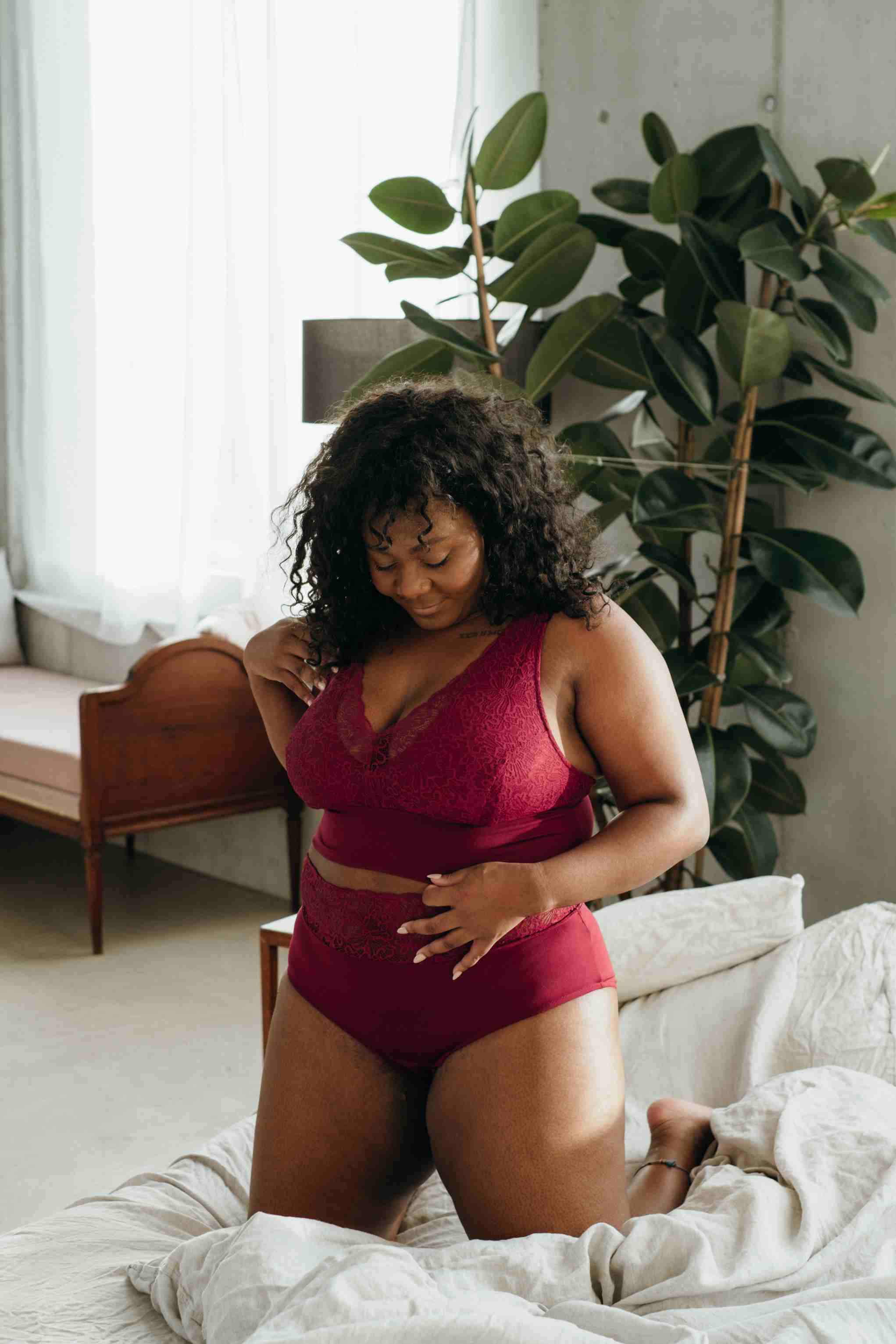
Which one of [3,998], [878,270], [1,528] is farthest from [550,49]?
[1,528]

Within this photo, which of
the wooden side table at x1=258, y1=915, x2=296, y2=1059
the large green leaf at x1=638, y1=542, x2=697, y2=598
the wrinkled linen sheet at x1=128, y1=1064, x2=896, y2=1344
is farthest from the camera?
the large green leaf at x1=638, y1=542, x2=697, y2=598

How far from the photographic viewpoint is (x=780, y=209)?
2887 millimetres

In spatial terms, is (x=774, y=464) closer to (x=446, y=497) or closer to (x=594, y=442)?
(x=594, y=442)

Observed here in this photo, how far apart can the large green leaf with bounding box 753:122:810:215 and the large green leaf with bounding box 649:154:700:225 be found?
142 mm

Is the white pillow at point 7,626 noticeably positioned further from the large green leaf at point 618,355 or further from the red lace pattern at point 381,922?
the red lace pattern at point 381,922

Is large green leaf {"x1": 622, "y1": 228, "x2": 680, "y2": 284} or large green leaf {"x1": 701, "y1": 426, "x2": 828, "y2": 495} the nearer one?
large green leaf {"x1": 701, "y1": 426, "x2": 828, "y2": 495}

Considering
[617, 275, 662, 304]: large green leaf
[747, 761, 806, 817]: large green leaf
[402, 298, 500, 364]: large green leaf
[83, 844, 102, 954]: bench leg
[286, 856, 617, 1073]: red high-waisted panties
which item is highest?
[617, 275, 662, 304]: large green leaf

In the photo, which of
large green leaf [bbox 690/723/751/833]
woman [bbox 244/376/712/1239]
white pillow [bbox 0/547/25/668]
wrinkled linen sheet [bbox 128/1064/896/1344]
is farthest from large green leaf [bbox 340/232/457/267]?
white pillow [bbox 0/547/25/668]

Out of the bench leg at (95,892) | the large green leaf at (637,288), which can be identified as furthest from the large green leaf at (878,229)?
the bench leg at (95,892)

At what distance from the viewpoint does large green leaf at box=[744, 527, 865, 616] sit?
271 centimetres

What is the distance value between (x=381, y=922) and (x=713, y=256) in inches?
67.6

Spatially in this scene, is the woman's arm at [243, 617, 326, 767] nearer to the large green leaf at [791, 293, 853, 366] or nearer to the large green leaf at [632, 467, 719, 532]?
the large green leaf at [632, 467, 719, 532]

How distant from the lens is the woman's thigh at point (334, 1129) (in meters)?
1.47

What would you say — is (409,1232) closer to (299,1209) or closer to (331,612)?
(299,1209)
